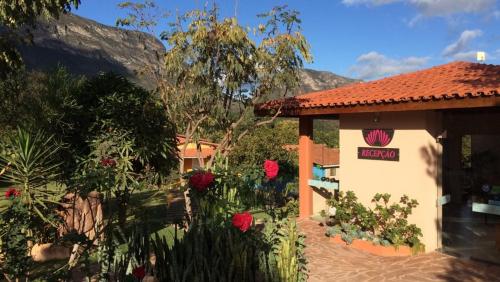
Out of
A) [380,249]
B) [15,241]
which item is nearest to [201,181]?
[15,241]

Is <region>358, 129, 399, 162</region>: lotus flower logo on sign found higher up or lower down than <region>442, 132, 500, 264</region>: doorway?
higher up

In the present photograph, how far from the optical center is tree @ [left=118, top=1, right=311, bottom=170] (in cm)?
1139

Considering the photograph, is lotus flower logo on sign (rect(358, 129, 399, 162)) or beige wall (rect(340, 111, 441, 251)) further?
lotus flower logo on sign (rect(358, 129, 399, 162))

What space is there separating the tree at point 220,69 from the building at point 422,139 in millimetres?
1022

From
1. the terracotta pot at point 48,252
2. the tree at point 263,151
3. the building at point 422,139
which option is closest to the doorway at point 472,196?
the building at point 422,139

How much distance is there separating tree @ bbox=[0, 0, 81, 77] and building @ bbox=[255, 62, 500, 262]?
6.74 m

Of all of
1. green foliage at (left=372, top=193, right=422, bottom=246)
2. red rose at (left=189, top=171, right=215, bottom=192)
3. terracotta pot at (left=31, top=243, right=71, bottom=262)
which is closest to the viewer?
red rose at (left=189, top=171, right=215, bottom=192)

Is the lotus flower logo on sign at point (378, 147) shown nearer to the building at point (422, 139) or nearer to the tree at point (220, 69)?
the building at point (422, 139)

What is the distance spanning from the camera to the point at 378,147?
10.4 metres

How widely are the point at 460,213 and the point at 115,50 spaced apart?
130 meters

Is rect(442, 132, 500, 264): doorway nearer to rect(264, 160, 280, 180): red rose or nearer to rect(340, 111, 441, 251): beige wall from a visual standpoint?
rect(340, 111, 441, 251): beige wall

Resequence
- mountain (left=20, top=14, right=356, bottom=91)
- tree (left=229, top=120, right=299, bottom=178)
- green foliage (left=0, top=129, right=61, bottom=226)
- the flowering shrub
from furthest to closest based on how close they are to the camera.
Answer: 1. mountain (left=20, top=14, right=356, bottom=91)
2. tree (left=229, top=120, right=299, bottom=178)
3. green foliage (left=0, top=129, right=61, bottom=226)
4. the flowering shrub

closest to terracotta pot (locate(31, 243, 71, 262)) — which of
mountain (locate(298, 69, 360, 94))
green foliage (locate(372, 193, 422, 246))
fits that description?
green foliage (locate(372, 193, 422, 246))

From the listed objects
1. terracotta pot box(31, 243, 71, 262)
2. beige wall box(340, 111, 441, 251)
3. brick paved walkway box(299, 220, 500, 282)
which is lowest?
terracotta pot box(31, 243, 71, 262)
